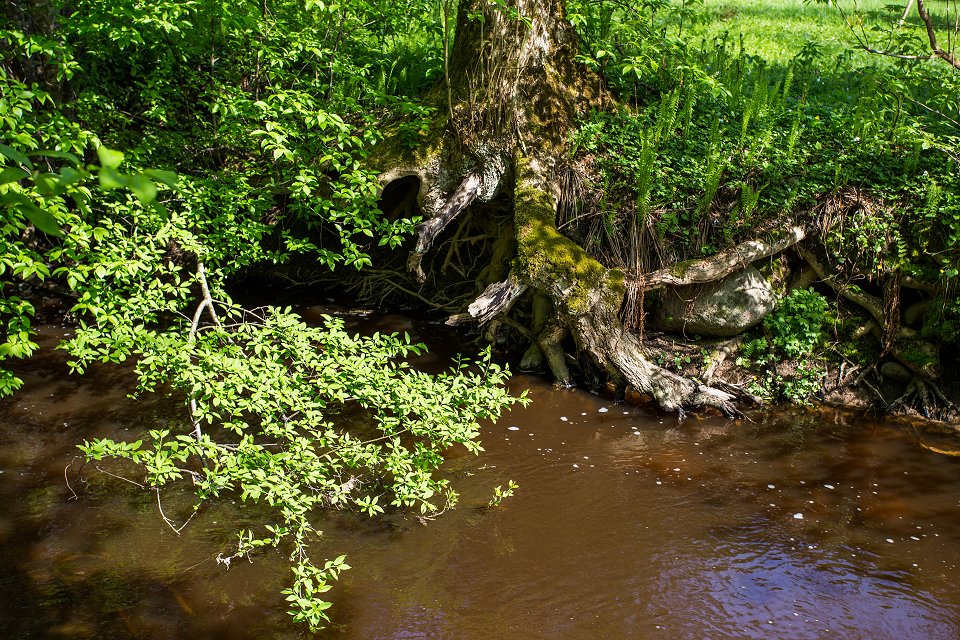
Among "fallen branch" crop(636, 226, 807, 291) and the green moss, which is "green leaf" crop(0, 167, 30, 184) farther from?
"fallen branch" crop(636, 226, 807, 291)

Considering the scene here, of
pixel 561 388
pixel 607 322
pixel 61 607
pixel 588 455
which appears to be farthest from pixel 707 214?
pixel 61 607

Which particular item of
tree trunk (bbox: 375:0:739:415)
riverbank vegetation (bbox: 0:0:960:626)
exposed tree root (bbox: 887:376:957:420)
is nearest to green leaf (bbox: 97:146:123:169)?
riverbank vegetation (bbox: 0:0:960:626)

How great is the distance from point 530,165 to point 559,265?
4.12ft

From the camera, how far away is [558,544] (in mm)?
4969

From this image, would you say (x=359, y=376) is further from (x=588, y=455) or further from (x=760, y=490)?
(x=760, y=490)

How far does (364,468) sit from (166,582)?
5.44 feet

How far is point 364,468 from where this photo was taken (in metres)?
5.69

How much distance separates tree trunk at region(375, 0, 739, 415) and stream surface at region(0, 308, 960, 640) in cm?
79

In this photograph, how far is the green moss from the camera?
681 cm

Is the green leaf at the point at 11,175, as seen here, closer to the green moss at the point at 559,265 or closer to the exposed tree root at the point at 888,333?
the green moss at the point at 559,265

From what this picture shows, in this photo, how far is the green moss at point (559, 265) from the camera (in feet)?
22.4

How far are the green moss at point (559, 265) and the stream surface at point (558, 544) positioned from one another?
1.17 meters

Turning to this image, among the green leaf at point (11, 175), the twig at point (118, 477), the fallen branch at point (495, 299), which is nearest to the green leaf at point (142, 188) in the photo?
the green leaf at point (11, 175)

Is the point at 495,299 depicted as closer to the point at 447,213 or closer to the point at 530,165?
the point at 447,213
